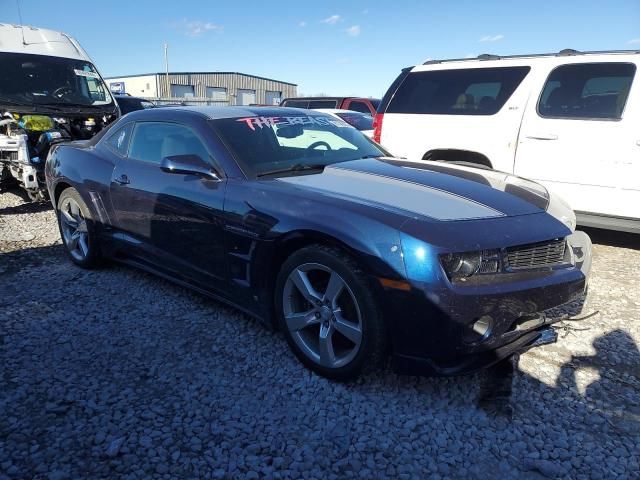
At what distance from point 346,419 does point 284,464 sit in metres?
0.42

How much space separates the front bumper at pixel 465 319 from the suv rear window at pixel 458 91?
342 cm

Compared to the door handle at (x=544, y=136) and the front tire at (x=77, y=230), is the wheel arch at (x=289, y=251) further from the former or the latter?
the door handle at (x=544, y=136)

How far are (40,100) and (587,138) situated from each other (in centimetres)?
773

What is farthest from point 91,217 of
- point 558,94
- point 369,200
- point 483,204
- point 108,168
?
point 558,94

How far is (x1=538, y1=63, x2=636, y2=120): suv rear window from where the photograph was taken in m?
4.73

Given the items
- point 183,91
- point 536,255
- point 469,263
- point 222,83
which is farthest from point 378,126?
point 222,83

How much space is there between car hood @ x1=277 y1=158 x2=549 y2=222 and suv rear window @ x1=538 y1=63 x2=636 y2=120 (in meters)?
2.04

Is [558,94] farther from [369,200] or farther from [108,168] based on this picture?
[108,168]

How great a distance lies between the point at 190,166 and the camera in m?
3.14

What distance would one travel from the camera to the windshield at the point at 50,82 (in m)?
7.46

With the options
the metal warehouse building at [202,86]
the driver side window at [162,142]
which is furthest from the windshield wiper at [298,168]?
the metal warehouse building at [202,86]

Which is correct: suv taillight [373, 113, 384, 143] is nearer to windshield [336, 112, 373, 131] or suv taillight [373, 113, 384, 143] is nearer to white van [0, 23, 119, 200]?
windshield [336, 112, 373, 131]

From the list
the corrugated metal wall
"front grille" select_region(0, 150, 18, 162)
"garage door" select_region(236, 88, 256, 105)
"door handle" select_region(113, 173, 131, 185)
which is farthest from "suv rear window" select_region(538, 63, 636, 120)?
"garage door" select_region(236, 88, 256, 105)

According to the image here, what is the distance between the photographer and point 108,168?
4.07 metres
